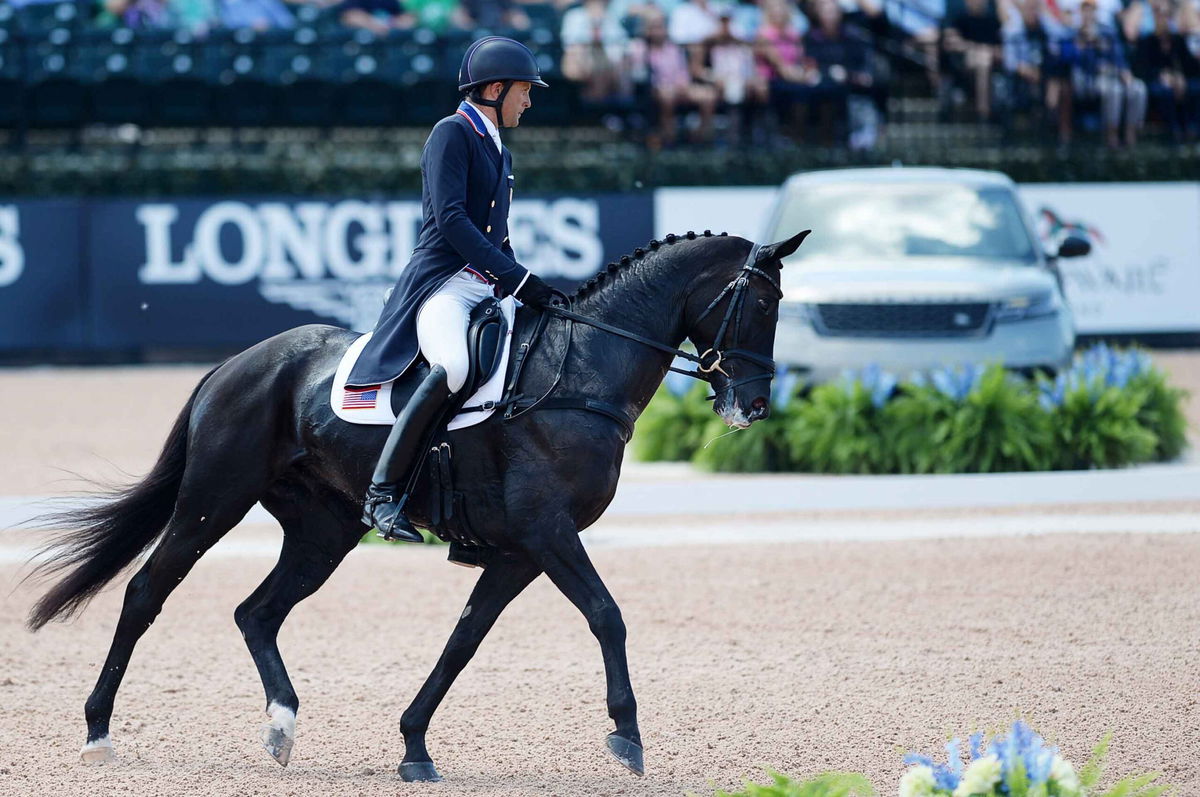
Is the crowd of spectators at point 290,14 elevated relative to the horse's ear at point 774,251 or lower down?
lower down

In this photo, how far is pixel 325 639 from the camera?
6859mm

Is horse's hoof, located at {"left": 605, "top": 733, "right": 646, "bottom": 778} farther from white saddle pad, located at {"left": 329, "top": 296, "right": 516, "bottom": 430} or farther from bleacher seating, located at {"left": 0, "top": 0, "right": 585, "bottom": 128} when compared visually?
bleacher seating, located at {"left": 0, "top": 0, "right": 585, "bottom": 128}

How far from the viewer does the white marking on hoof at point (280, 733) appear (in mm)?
4832

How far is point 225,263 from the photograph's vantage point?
53.0ft

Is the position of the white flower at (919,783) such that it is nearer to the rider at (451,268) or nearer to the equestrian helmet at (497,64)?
the rider at (451,268)

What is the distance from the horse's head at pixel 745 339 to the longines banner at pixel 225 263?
11.2 metres

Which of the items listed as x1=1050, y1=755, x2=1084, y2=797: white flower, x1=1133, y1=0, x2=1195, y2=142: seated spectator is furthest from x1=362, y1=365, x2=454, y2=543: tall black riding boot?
x1=1133, y1=0, x2=1195, y2=142: seated spectator

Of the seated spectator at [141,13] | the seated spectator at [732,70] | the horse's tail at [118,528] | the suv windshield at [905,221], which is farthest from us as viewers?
the seated spectator at [141,13]

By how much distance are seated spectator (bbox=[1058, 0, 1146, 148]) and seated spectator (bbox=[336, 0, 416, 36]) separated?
7.58 m

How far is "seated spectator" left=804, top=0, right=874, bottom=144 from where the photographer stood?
55.7 feet

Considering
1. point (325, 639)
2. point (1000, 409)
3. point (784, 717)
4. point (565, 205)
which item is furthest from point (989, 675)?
point (565, 205)

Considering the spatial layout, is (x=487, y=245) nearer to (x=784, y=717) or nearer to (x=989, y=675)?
(x=784, y=717)

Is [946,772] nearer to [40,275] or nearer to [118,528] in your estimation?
[118,528]

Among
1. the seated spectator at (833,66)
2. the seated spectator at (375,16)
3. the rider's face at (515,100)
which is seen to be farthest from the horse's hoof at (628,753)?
the seated spectator at (375,16)
